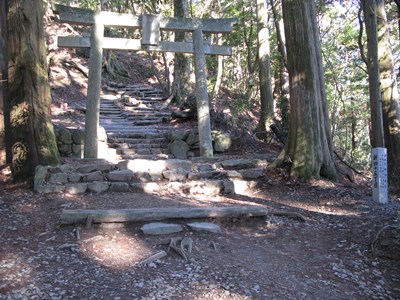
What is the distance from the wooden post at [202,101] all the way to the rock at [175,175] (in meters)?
2.11

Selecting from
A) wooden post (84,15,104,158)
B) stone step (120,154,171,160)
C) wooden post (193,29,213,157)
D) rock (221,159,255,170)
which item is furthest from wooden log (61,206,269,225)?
wooden post (193,29,213,157)

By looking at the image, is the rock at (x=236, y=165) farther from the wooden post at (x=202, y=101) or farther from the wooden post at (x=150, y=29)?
the wooden post at (x=150, y=29)

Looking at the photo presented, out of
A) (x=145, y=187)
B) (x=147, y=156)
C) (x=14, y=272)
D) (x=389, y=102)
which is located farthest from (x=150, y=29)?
(x=14, y=272)

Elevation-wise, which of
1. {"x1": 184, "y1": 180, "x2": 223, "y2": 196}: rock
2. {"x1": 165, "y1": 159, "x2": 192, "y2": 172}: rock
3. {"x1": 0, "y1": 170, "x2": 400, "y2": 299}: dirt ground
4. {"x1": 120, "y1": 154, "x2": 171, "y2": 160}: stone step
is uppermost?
{"x1": 120, "y1": 154, "x2": 171, "y2": 160}: stone step

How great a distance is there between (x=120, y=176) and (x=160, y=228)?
236 cm

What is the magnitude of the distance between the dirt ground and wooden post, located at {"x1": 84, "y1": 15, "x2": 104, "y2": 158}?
267 centimetres

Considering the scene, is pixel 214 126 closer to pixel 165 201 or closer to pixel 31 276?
pixel 165 201

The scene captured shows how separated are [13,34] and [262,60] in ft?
Answer: 25.8

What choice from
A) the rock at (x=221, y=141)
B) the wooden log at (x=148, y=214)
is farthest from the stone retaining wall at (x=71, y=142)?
the wooden log at (x=148, y=214)

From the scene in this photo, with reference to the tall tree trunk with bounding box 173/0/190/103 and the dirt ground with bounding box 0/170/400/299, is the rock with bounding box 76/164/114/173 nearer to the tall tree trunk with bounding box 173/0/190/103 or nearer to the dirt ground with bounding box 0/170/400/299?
the dirt ground with bounding box 0/170/400/299

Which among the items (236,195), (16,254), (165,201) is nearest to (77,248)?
(16,254)

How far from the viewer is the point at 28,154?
5.93 metres

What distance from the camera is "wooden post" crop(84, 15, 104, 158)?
8117 millimetres

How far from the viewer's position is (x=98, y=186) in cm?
604
